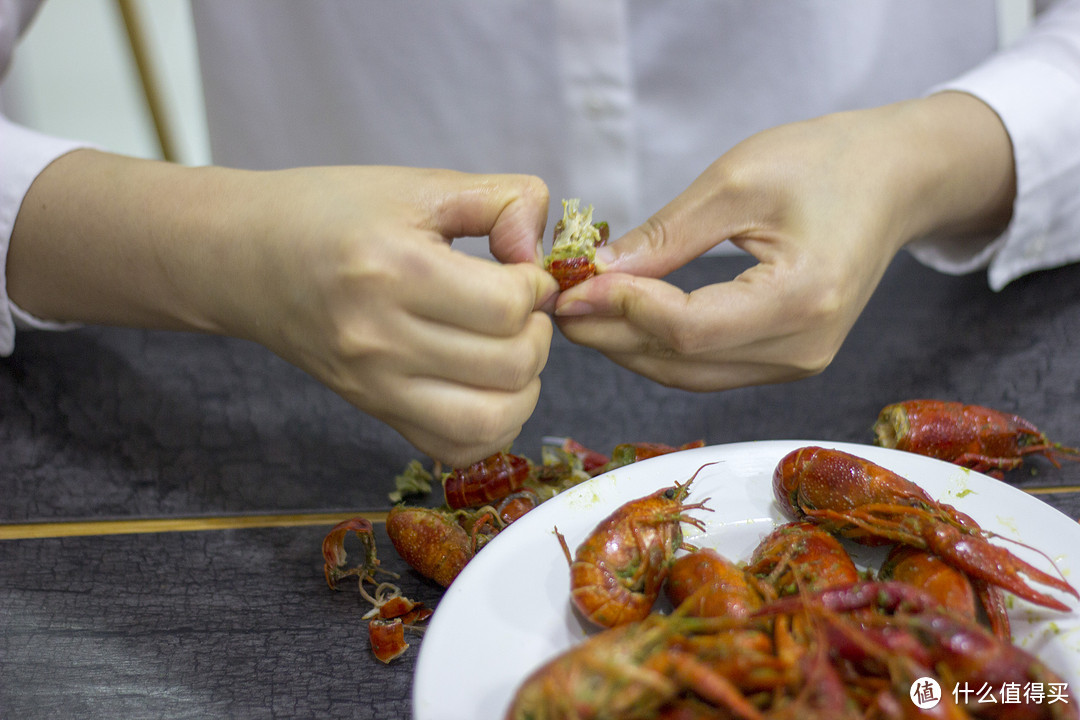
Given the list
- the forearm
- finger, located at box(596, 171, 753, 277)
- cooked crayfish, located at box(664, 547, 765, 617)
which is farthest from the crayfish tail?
the forearm

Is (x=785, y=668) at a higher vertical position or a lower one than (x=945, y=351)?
higher

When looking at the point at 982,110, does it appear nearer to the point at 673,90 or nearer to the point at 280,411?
the point at 673,90

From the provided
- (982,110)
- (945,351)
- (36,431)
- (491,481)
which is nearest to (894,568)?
(491,481)

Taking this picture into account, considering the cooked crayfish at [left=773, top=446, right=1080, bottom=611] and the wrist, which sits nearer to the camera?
the cooked crayfish at [left=773, top=446, right=1080, bottom=611]

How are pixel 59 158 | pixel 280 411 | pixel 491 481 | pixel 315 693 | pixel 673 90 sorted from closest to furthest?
pixel 315 693
pixel 491 481
pixel 59 158
pixel 280 411
pixel 673 90

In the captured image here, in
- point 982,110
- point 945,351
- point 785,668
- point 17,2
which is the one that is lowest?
point 945,351

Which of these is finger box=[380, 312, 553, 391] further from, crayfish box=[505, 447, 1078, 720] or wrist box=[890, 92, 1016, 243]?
wrist box=[890, 92, 1016, 243]

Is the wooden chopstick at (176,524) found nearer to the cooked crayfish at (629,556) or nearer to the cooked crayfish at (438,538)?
the cooked crayfish at (438,538)
